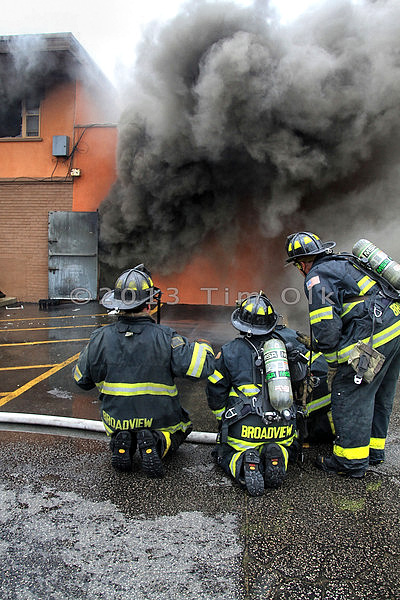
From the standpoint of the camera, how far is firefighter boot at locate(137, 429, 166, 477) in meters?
2.29

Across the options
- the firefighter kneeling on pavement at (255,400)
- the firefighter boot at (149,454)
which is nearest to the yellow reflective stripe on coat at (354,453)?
the firefighter kneeling on pavement at (255,400)

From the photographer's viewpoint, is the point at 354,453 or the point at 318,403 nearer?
the point at 354,453

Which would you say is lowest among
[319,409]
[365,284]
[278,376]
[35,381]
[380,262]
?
[35,381]

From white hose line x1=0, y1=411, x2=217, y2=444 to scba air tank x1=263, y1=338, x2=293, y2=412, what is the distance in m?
0.83

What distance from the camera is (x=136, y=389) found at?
2393 mm

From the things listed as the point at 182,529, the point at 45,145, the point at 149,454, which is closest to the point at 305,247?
the point at 149,454

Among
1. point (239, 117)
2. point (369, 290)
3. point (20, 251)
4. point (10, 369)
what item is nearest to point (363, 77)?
point (239, 117)

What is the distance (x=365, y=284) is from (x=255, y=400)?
3.12 feet

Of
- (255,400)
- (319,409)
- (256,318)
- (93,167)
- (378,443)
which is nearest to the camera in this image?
(255,400)

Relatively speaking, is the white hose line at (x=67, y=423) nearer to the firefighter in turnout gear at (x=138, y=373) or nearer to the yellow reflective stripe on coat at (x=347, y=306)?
the firefighter in turnout gear at (x=138, y=373)

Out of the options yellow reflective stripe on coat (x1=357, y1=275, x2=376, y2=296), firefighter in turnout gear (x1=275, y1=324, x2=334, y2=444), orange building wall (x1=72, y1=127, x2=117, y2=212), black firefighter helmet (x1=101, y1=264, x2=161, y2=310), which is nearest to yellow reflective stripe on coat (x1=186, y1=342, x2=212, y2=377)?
black firefighter helmet (x1=101, y1=264, x2=161, y2=310)

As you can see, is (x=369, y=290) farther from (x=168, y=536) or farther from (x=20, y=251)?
(x=20, y=251)

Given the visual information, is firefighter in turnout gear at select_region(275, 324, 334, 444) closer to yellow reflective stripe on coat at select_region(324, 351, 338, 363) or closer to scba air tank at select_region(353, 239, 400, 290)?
yellow reflective stripe on coat at select_region(324, 351, 338, 363)

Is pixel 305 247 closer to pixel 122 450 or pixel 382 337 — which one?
pixel 382 337
